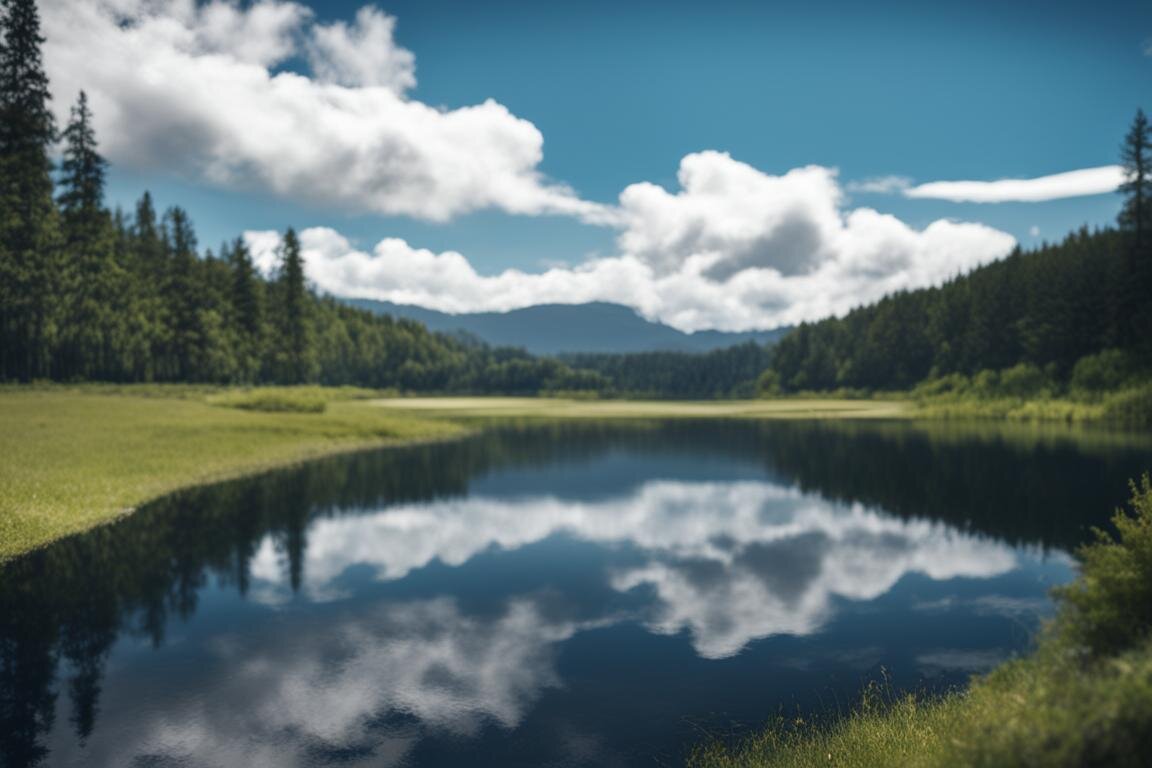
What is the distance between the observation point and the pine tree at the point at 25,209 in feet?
243

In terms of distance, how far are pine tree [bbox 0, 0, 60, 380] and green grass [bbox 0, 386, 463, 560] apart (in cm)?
769

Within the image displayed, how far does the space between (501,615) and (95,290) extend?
9507 cm

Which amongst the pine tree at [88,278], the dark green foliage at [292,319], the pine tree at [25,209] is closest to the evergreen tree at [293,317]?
the dark green foliage at [292,319]

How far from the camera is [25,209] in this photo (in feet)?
250

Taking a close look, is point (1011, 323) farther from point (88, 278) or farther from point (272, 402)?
point (88, 278)

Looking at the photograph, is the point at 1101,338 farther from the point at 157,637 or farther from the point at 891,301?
the point at 157,637

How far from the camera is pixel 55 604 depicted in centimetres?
1934

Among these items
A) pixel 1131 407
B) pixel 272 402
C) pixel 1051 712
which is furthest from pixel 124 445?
pixel 1131 407

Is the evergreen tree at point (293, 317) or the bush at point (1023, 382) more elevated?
the evergreen tree at point (293, 317)

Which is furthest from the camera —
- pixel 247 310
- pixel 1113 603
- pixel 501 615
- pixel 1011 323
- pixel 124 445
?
pixel 1011 323

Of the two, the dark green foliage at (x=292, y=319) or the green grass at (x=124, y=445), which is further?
the dark green foliage at (x=292, y=319)

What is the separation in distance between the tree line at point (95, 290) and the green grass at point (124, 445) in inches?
453

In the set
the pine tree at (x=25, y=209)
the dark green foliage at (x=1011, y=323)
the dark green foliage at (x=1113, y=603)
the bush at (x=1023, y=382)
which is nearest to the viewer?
the dark green foliage at (x=1113, y=603)

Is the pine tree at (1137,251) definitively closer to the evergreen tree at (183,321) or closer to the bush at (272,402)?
the bush at (272,402)
